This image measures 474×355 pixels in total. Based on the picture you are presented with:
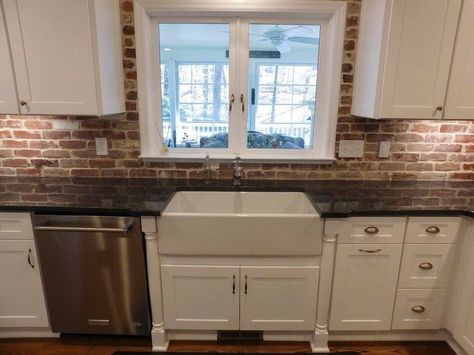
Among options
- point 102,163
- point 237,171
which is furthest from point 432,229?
point 102,163

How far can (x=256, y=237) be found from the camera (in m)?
1.74

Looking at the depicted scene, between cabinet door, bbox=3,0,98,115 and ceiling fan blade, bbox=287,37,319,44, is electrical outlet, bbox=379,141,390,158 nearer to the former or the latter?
ceiling fan blade, bbox=287,37,319,44

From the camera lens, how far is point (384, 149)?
2.23 m

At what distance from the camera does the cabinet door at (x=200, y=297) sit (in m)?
1.80

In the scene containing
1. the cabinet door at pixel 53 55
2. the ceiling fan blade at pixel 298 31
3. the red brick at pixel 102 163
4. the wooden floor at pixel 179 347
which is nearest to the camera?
the cabinet door at pixel 53 55

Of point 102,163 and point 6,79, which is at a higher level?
point 6,79

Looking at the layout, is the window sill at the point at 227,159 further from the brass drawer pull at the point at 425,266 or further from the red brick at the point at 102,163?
the brass drawer pull at the point at 425,266

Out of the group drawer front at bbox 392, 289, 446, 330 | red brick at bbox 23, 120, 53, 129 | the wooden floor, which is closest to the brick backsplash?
red brick at bbox 23, 120, 53, 129

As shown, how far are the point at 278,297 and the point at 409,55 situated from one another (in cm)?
159

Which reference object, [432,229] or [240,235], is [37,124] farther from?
[432,229]

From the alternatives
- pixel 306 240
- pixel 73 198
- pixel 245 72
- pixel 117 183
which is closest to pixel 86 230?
pixel 73 198

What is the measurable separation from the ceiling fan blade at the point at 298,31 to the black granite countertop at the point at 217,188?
3.39 feet

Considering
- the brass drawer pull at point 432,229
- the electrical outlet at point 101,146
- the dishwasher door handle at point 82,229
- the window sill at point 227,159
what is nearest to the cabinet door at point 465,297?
the brass drawer pull at point 432,229

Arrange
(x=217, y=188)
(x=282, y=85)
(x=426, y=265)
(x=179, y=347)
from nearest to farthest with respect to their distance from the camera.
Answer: (x=426, y=265) < (x=179, y=347) < (x=217, y=188) < (x=282, y=85)
